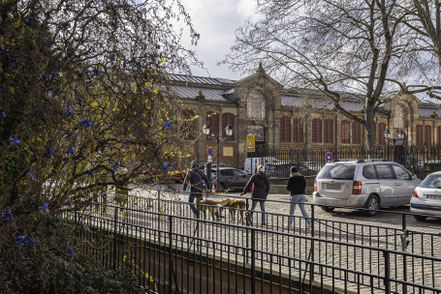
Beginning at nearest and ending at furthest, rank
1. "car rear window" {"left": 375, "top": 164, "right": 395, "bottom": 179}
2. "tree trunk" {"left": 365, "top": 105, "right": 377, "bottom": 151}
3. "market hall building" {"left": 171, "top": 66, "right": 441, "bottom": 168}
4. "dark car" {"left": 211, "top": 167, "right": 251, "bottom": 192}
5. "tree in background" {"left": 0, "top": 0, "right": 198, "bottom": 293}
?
"tree in background" {"left": 0, "top": 0, "right": 198, "bottom": 293} → "car rear window" {"left": 375, "top": 164, "right": 395, "bottom": 179} → "tree trunk" {"left": 365, "top": 105, "right": 377, "bottom": 151} → "dark car" {"left": 211, "top": 167, "right": 251, "bottom": 192} → "market hall building" {"left": 171, "top": 66, "right": 441, "bottom": 168}

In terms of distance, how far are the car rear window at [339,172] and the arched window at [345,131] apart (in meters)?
40.6

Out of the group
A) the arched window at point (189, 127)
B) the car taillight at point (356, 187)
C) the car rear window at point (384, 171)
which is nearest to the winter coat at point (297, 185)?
the car taillight at point (356, 187)

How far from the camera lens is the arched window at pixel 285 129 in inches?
2007

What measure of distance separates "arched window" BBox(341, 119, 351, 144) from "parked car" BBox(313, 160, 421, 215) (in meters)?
39.5

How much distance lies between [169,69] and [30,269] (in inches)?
118

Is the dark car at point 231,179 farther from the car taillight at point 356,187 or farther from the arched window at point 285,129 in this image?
the arched window at point 285,129

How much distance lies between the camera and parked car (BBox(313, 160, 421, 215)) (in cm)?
1523

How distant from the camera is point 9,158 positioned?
193 inches

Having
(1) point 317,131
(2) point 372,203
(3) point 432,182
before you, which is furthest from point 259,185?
(1) point 317,131

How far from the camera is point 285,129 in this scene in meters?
51.2

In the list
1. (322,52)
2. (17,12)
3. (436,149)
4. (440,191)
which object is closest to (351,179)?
(440,191)

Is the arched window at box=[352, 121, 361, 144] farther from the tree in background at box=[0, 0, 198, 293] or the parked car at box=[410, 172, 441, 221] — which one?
the tree in background at box=[0, 0, 198, 293]

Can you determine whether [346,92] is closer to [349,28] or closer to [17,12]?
[349,28]

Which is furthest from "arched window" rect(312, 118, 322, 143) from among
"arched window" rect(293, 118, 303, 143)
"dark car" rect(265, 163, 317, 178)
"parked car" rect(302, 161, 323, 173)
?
"parked car" rect(302, 161, 323, 173)
